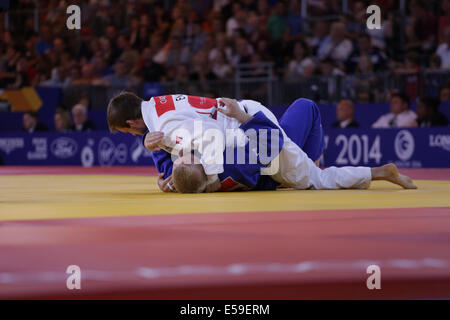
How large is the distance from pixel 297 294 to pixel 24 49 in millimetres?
16303

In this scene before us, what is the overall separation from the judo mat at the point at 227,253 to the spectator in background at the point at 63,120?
34.6ft

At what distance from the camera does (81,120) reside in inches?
540

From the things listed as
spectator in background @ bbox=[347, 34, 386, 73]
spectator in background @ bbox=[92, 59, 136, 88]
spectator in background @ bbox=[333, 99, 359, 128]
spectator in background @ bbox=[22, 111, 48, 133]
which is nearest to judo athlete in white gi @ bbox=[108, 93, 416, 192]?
spectator in background @ bbox=[333, 99, 359, 128]

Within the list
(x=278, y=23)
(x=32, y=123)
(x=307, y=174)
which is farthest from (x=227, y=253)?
(x=32, y=123)

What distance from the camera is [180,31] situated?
49.7 feet

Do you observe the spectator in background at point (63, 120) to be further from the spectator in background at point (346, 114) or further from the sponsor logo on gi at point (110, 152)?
the spectator in background at point (346, 114)

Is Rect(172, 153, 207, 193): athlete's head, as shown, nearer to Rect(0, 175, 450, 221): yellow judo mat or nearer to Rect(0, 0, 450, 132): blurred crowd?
Rect(0, 175, 450, 221): yellow judo mat

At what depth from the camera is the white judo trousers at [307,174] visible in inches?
204

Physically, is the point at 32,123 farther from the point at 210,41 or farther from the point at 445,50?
the point at 445,50

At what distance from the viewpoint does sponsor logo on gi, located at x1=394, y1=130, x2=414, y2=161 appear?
10180mm

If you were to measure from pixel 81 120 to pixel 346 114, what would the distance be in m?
5.37

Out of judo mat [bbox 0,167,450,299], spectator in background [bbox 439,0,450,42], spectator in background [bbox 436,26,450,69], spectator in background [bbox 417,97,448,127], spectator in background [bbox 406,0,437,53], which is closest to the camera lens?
judo mat [bbox 0,167,450,299]

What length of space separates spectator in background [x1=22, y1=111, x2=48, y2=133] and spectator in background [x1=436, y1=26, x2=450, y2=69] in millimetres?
7773
